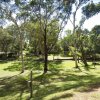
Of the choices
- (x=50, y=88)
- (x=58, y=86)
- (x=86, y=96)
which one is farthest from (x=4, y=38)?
(x=86, y=96)

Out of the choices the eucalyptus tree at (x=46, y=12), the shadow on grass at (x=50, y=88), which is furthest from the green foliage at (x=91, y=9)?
the shadow on grass at (x=50, y=88)

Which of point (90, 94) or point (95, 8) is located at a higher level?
point (95, 8)

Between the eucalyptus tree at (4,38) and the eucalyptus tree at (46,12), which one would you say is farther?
the eucalyptus tree at (4,38)

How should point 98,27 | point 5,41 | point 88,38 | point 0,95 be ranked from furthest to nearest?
1. point 5,41
2. point 88,38
3. point 98,27
4. point 0,95

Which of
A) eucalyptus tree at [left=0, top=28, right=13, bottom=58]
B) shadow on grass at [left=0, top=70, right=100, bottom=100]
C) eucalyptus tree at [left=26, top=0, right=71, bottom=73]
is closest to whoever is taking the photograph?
shadow on grass at [left=0, top=70, right=100, bottom=100]

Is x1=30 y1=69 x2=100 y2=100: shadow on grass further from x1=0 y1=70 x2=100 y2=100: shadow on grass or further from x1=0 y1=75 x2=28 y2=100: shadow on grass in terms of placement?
x1=0 y1=75 x2=28 y2=100: shadow on grass

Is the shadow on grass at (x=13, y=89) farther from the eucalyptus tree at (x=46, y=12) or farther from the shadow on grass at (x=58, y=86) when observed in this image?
the eucalyptus tree at (x=46, y=12)

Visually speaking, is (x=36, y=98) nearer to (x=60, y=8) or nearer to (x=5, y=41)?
(x=60, y=8)

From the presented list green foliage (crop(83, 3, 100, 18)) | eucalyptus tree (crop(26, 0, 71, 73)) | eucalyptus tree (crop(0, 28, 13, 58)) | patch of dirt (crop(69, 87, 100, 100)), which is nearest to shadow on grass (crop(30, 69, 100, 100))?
patch of dirt (crop(69, 87, 100, 100))

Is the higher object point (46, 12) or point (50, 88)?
point (46, 12)

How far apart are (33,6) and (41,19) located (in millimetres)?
2496

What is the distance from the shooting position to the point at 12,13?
37.0 metres

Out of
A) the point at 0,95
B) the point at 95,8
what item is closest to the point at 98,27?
the point at 95,8

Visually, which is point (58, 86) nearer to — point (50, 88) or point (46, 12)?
point (50, 88)
